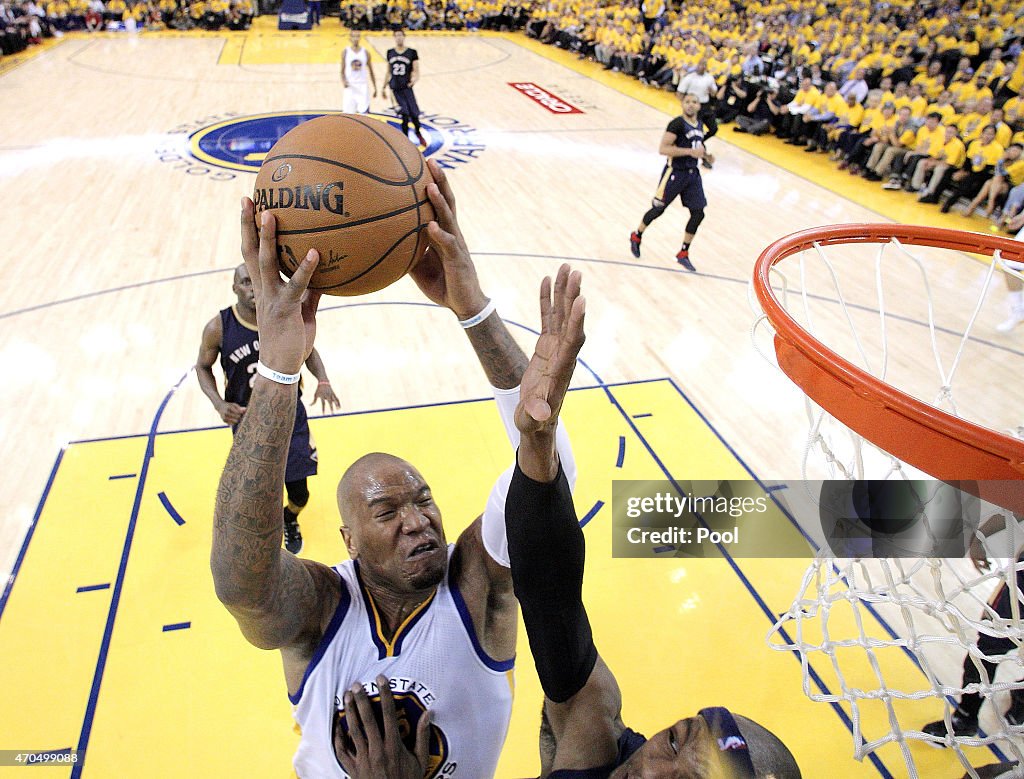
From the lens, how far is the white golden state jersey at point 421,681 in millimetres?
1639

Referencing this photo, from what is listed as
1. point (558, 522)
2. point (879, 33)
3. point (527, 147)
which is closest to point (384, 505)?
point (558, 522)

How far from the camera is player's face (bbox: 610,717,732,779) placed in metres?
1.20

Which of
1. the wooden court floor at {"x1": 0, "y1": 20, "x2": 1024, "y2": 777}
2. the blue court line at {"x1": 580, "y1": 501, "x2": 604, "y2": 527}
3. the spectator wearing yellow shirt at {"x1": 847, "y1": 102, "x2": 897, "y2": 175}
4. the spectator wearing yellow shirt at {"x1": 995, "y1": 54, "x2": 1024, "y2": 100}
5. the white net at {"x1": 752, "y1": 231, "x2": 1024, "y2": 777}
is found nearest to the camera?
the white net at {"x1": 752, "y1": 231, "x2": 1024, "y2": 777}

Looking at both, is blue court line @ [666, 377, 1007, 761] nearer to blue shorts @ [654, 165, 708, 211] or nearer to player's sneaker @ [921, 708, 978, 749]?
player's sneaker @ [921, 708, 978, 749]

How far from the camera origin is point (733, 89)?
41.6 ft

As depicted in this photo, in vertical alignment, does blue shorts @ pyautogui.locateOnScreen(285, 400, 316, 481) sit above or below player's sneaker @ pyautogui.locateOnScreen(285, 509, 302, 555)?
above

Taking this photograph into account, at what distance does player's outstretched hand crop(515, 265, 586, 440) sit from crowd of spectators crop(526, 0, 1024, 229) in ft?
23.5

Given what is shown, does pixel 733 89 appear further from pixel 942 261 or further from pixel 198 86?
pixel 198 86

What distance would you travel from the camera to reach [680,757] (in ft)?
4.03

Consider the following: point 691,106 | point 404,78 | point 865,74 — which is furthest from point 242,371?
point 865,74

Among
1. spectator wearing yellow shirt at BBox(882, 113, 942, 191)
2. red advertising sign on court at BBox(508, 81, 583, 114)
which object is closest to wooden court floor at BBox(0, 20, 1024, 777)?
spectator wearing yellow shirt at BBox(882, 113, 942, 191)

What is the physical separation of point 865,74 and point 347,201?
12845 millimetres

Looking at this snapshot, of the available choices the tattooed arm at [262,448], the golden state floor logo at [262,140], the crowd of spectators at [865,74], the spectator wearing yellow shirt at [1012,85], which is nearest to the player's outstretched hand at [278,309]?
the tattooed arm at [262,448]

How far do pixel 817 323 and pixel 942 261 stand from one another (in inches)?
100
